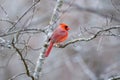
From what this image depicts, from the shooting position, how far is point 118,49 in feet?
50.2

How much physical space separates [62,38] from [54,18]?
45 centimetres

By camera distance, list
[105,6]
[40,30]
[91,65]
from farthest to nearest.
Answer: [91,65] → [105,6] → [40,30]

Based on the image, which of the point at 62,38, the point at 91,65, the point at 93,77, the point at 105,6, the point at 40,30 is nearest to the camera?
the point at 40,30

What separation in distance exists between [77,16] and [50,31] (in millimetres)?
8768

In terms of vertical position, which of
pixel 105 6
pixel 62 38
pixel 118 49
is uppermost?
pixel 62 38

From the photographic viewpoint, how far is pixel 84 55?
49.3 feet

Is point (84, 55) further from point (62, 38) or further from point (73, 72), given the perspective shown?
point (62, 38)

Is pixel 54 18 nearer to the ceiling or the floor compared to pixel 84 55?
nearer to the ceiling

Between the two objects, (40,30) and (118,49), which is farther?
(118,49)

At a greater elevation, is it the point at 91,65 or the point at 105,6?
the point at 105,6

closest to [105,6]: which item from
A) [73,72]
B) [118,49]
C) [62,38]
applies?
Result: [118,49]

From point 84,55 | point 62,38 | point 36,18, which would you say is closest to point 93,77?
point 84,55

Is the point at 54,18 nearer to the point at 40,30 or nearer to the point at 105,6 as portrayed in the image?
the point at 40,30

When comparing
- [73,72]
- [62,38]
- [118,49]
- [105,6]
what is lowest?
[73,72]
